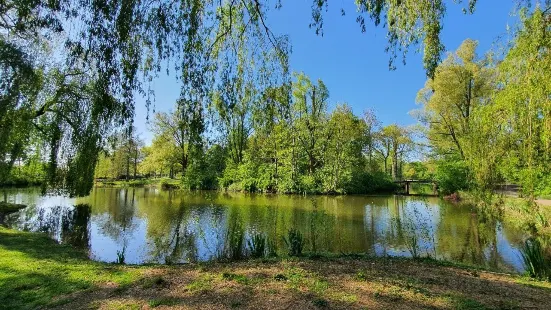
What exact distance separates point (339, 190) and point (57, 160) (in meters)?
23.5

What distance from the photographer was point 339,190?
30.4 metres

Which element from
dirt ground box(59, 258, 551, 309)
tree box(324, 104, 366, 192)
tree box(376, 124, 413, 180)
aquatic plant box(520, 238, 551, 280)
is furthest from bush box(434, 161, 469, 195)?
dirt ground box(59, 258, 551, 309)

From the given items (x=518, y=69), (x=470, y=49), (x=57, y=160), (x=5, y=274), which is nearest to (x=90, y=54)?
(x=5, y=274)

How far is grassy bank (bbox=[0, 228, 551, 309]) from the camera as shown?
3791 millimetres

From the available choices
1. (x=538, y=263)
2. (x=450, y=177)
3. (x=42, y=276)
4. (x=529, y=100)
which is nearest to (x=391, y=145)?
(x=450, y=177)

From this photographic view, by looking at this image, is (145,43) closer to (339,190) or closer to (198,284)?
(198,284)

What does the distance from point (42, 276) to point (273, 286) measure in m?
3.94

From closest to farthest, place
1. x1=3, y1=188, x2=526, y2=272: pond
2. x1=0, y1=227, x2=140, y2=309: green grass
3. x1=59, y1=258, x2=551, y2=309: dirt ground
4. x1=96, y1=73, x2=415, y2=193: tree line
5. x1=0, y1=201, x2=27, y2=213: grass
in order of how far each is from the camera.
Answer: x1=59, y1=258, x2=551, y2=309: dirt ground
x1=0, y1=227, x2=140, y2=309: green grass
x1=96, y1=73, x2=415, y2=193: tree line
x1=3, y1=188, x2=526, y2=272: pond
x1=0, y1=201, x2=27, y2=213: grass

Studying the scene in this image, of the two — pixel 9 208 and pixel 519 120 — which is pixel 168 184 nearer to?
pixel 9 208

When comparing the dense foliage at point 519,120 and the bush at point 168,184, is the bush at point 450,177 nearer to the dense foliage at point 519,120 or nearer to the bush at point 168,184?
the dense foliage at point 519,120

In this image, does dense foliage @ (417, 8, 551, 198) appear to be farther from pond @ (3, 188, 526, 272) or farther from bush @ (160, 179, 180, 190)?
bush @ (160, 179, 180, 190)

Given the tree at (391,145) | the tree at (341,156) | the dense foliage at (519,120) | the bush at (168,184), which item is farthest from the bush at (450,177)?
the bush at (168,184)

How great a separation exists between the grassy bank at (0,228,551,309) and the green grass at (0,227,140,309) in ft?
0.05

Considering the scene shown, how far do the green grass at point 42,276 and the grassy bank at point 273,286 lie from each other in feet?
0.05
